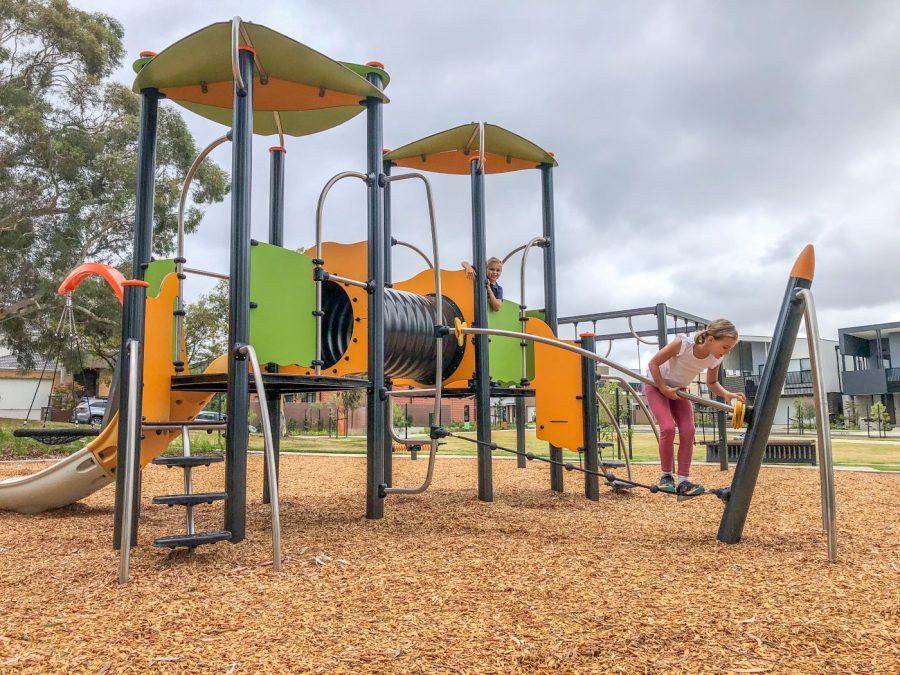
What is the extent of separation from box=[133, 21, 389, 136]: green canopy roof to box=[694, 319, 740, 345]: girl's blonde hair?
3.15m

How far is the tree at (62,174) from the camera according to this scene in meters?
18.8

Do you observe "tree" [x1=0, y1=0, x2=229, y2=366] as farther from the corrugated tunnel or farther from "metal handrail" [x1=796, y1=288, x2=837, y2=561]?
"metal handrail" [x1=796, y1=288, x2=837, y2=561]

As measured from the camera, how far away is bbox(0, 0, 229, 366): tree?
18.8 metres

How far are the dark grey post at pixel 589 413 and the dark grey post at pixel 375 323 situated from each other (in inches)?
83.9

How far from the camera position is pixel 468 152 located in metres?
7.49

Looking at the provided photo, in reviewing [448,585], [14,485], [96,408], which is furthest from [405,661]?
[96,408]

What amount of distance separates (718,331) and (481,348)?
8.17 feet

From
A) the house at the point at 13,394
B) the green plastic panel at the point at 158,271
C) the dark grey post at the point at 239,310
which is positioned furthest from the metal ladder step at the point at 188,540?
the house at the point at 13,394

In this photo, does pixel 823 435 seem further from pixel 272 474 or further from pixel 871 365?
pixel 871 365

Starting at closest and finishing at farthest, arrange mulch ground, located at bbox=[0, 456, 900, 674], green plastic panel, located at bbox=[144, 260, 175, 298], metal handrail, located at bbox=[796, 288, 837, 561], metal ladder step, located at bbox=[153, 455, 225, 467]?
mulch ground, located at bbox=[0, 456, 900, 674], metal ladder step, located at bbox=[153, 455, 225, 467], metal handrail, located at bbox=[796, 288, 837, 561], green plastic panel, located at bbox=[144, 260, 175, 298]

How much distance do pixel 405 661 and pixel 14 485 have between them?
510 cm

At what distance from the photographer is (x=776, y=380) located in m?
4.39

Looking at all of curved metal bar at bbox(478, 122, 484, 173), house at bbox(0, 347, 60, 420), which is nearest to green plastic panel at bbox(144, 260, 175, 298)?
curved metal bar at bbox(478, 122, 484, 173)

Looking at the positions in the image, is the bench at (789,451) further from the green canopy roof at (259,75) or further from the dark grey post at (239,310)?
the dark grey post at (239,310)
